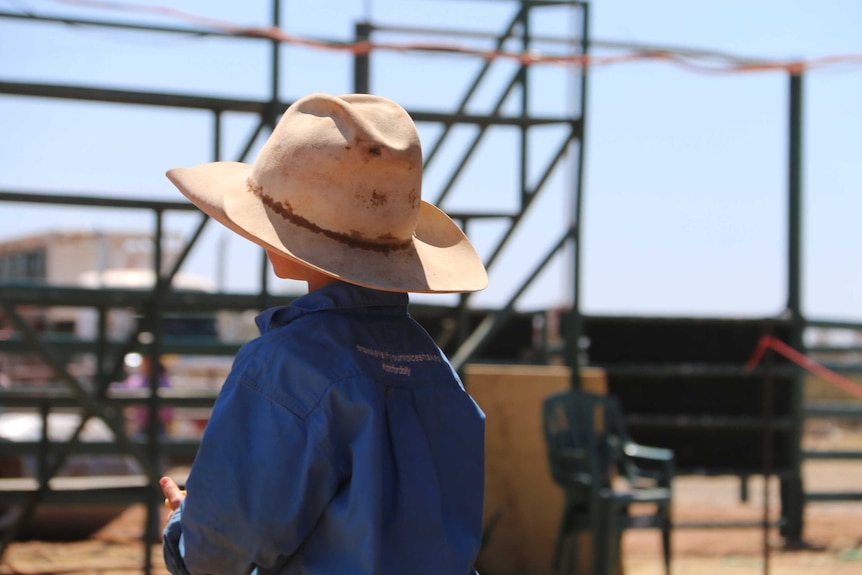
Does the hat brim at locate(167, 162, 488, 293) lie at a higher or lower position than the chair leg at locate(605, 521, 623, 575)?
higher

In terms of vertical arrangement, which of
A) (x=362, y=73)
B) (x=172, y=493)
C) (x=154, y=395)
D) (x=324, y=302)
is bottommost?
(x=154, y=395)

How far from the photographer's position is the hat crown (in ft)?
5.20

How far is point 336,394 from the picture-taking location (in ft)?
4.77

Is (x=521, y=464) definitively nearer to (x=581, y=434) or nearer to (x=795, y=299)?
(x=581, y=434)

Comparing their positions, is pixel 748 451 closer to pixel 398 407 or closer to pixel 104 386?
pixel 104 386

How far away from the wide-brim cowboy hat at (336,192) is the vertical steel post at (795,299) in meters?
6.46

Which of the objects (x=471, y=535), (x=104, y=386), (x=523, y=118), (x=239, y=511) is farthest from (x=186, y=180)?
(x=523, y=118)

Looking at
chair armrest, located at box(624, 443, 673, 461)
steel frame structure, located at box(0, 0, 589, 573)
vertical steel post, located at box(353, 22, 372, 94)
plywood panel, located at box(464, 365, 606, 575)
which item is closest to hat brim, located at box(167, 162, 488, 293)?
steel frame structure, located at box(0, 0, 589, 573)

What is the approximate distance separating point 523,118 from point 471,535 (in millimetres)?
3711

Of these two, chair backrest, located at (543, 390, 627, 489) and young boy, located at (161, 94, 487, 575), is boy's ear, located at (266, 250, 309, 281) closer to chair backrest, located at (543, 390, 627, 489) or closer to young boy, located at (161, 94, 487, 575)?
young boy, located at (161, 94, 487, 575)

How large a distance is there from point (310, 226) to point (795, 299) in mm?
6794

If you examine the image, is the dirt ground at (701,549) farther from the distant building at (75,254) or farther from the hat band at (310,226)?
the distant building at (75,254)

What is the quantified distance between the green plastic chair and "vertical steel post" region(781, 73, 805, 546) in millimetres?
2055

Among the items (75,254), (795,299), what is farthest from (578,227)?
(75,254)
